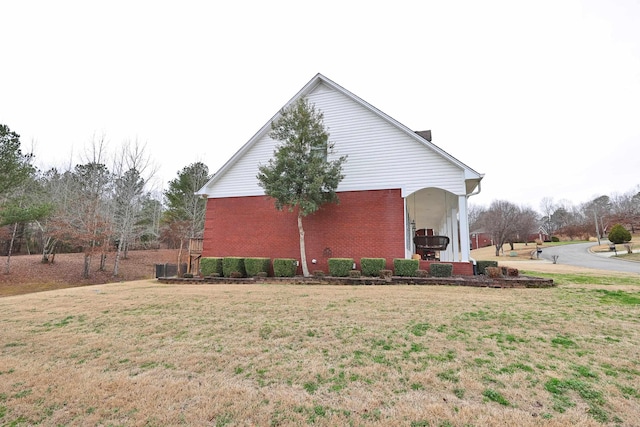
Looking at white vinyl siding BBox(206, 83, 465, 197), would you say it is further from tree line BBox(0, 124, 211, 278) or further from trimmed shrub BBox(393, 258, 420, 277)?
tree line BBox(0, 124, 211, 278)

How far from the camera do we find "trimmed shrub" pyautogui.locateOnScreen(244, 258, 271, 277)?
450 inches

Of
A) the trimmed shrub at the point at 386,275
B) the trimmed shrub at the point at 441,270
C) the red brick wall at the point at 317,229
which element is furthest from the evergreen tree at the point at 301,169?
the trimmed shrub at the point at 441,270

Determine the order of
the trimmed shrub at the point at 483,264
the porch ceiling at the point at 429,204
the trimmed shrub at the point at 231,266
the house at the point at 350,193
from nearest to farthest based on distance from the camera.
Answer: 1. the trimmed shrub at the point at 483,264
2. the house at the point at 350,193
3. the trimmed shrub at the point at 231,266
4. the porch ceiling at the point at 429,204

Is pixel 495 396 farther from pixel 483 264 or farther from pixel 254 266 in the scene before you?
pixel 254 266

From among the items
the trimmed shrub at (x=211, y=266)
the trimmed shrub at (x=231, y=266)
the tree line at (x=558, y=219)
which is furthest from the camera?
the tree line at (x=558, y=219)

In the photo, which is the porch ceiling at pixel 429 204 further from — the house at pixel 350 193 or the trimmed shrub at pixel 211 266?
the trimmed shrub at pixel 211 266

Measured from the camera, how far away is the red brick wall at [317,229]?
11.2 m

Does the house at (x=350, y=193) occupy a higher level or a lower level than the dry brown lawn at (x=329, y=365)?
higher

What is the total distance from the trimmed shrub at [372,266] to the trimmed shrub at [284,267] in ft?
8.83

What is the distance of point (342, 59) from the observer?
1536 cm

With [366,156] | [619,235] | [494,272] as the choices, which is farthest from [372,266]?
[619,235]

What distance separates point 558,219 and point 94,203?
85.0 meters

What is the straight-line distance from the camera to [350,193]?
11.8 metres

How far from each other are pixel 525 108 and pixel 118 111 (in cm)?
2587
